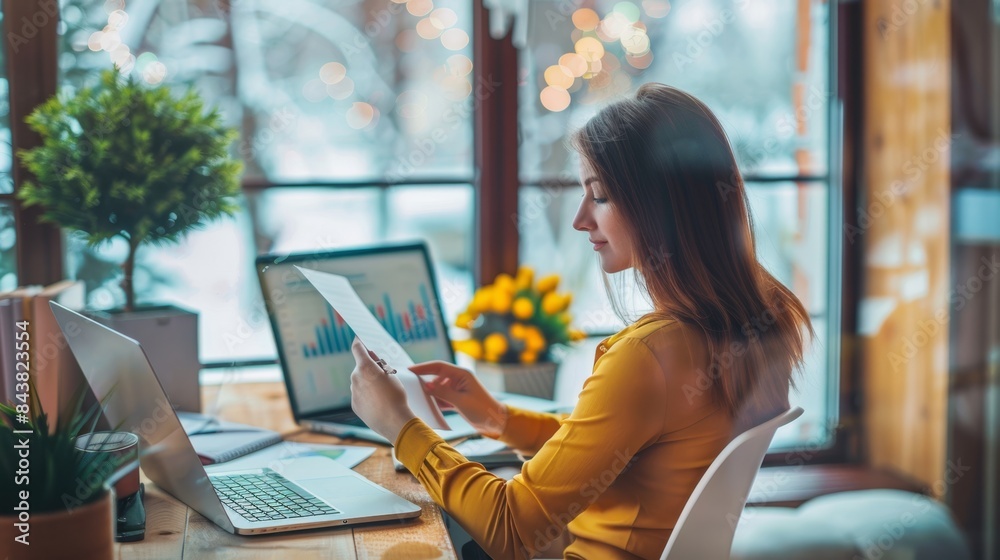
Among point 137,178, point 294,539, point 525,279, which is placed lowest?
point 294,539

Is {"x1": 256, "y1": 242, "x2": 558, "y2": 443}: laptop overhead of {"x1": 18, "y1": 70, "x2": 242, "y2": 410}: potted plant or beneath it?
beneath

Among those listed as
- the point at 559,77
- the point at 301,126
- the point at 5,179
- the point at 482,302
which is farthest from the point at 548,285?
the point at 5,179

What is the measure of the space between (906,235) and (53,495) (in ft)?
7.61

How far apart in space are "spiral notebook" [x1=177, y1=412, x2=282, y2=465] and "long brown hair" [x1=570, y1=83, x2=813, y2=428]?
2.52ft

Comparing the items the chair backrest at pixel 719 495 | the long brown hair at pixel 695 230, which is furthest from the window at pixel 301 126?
the chair backrest at pixel 719 495

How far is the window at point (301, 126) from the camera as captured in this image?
6.86 ft

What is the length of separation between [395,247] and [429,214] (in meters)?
0.49

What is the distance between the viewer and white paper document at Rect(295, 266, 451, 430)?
1309 millimetres

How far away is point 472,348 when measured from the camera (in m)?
2.06

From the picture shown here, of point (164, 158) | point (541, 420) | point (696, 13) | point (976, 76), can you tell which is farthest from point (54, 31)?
point (976, 76)

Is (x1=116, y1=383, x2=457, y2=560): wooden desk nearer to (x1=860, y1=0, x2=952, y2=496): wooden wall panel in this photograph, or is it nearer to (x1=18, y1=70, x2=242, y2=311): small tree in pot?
(x1=18, y1=70, x2=242, y2=311): small tree in pot

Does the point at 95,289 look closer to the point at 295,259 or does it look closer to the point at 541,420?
the point at 295,259

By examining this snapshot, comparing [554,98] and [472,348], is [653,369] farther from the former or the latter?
[554,98]

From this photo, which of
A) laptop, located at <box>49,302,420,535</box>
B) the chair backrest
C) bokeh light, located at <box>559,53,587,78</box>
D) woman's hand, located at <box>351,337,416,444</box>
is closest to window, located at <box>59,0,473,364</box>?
bokeh light, located at <box>559,53,587,78</box>
